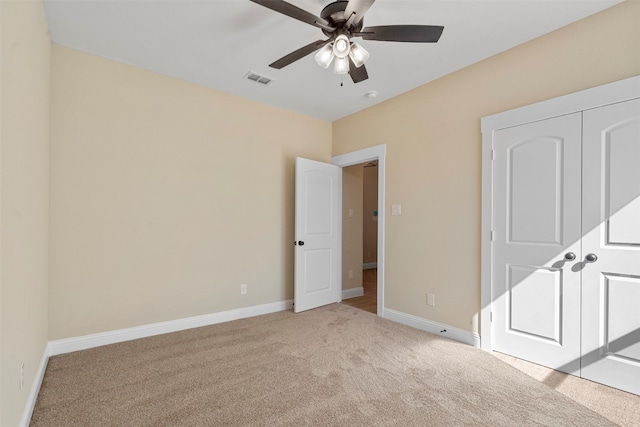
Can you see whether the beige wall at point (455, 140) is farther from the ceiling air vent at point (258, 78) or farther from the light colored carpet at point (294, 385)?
the ceiling air vent at point (258, 78)

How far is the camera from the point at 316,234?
427 cm

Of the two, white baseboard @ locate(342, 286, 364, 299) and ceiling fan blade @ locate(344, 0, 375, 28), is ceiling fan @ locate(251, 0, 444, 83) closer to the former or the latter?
ceiling fan blade @ locate(344, 0, 375, 28)

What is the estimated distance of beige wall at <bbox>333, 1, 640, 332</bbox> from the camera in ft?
7.65

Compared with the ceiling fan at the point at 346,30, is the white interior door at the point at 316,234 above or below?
below

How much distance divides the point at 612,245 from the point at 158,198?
13.1 feet

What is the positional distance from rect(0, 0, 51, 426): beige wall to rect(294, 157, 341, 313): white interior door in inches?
98.7

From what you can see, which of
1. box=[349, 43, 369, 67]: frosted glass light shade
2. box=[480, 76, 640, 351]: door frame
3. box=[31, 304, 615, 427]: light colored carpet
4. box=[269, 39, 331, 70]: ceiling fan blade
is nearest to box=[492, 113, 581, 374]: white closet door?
box=[480, 76, 640, 351]: door frame

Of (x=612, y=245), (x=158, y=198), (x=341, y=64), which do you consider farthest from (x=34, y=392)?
(x=612, y=245)

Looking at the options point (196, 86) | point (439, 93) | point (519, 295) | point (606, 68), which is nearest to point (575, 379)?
point (519, 295)

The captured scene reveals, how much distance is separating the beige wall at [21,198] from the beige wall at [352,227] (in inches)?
142

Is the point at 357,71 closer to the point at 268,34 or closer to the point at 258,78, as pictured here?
the point at 268,34

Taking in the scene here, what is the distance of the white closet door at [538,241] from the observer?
2.43 meters

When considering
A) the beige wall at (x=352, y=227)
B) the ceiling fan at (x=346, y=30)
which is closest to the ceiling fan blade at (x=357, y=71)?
the ceiling fan at (x=346, y=30)

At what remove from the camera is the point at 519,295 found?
8.92 ft
